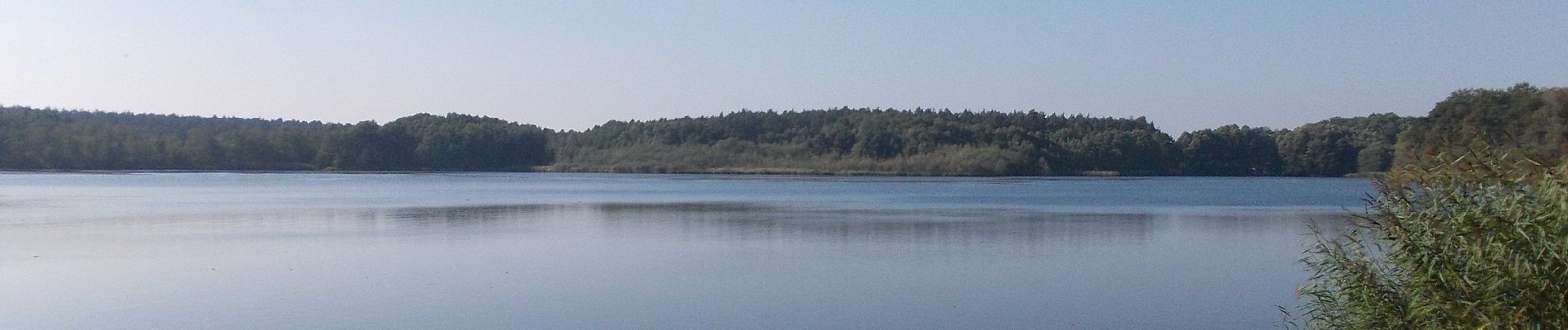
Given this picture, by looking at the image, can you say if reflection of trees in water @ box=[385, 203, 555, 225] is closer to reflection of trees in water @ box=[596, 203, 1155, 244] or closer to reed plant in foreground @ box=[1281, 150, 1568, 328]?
reflection of trees in water @ box=[596, 203, 1155, 244]

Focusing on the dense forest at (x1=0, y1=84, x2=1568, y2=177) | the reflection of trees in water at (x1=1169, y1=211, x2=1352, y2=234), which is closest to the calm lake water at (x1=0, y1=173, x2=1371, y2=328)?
the reflection of trees in water at (x1=1169, y1=211, x2=1352, y2=234)

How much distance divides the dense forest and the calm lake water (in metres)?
49.6

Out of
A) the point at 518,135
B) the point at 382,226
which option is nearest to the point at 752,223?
the point at 382,226

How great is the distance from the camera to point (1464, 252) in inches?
219

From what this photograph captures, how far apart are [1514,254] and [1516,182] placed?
54 cm

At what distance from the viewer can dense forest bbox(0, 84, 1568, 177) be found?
71875 mm

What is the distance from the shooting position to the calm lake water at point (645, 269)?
8688 millimetres

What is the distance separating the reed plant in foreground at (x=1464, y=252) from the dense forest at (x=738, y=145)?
193ft

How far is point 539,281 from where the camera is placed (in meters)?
10.6

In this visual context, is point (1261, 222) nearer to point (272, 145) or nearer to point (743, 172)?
point (743, 172)

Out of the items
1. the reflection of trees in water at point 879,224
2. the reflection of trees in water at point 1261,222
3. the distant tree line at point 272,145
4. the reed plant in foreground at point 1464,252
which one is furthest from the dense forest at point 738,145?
the reed plant in foreground at point 1464,252

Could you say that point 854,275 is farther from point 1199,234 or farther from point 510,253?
point 1199,234

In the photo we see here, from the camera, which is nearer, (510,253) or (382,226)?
(510,253)

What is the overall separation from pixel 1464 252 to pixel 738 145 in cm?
8179
